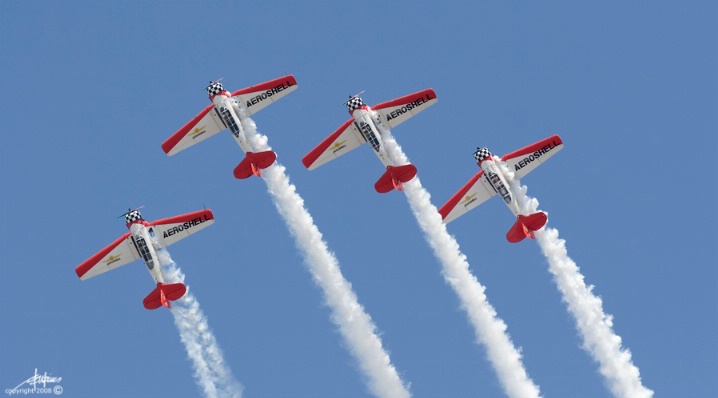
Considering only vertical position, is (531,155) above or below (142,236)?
below

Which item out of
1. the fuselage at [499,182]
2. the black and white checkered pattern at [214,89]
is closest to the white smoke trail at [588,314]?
the fuselage at [499,182]

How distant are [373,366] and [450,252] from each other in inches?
316

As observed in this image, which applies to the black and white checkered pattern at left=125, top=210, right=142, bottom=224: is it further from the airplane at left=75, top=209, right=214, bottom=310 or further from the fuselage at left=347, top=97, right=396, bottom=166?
the fuselage at left=347, top=97, right=396, bottom=166

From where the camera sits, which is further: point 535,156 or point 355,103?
point 355,103

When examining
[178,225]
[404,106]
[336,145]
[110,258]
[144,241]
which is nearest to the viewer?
[144,241]

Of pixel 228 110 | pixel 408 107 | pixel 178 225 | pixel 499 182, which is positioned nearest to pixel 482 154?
pixel 499 182

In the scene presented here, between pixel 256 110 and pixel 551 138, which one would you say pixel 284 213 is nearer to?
pixel 256 110

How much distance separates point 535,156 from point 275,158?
14592 mm

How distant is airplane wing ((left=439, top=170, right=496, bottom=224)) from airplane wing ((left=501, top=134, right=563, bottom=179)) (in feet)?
5.75

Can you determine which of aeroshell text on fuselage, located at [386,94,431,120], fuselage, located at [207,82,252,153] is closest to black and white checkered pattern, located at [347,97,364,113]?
aeroshell text on fuselage, located at [386,94,431,120]

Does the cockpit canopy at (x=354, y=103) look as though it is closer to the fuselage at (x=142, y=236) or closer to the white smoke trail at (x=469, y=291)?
the white smoke trail at (x=469, y=291)

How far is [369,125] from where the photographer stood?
379 ft

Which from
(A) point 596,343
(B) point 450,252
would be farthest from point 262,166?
(A) point 596,343

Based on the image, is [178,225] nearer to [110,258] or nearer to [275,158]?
[110,258]
